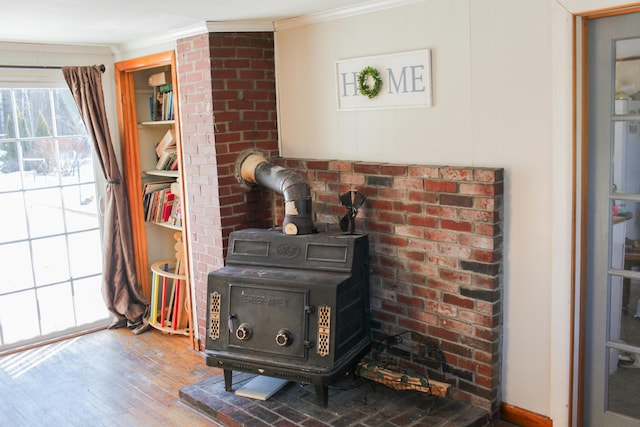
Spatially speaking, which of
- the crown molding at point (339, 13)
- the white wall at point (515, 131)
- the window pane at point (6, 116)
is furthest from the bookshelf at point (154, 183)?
the white wall at point (515, 131)

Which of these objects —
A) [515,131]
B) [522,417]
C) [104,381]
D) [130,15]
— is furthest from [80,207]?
[522,417]

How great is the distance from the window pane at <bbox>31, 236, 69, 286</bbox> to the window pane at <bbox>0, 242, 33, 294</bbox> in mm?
48

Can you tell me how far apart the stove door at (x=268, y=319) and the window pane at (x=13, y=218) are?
1977mm

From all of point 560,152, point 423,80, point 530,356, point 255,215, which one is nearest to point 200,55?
point 255,215

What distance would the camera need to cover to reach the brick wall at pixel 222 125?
3.70m

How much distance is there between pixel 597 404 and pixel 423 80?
5.58 feet

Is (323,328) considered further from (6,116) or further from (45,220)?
(6,116)

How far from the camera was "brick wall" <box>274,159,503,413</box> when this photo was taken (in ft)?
9.50

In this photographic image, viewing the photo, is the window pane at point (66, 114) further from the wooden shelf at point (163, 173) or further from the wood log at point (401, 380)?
the wood log at point (401, 380)

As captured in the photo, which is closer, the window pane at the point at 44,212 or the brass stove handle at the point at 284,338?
the brass stove handle at the point at 284,338

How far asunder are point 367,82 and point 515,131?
35.0 inches

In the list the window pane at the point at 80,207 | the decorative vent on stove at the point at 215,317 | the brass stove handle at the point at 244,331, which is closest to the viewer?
the brass stove handle at the point at 244,331

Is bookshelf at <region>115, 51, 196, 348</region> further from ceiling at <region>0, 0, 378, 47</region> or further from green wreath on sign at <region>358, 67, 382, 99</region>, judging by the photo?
green wreath on sign at <region>358, 67, 382, 99</region>

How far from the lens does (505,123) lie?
2805 mm
